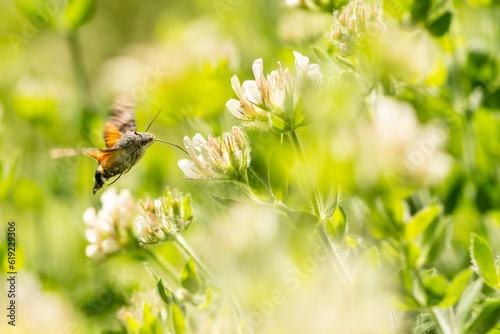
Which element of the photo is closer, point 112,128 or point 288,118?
point 288,118

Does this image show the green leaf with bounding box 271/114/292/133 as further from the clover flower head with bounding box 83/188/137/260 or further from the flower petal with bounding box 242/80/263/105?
the clover flower head with bounding box 83/188/137/260

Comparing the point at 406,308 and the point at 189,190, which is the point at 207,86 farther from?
the point at 406,308

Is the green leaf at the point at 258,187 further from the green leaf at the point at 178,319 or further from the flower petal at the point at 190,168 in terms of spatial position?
the green leaf at the point at 178,319

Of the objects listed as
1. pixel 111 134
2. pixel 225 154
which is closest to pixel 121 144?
pixel 111 134

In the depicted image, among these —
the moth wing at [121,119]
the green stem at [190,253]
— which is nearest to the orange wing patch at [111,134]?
the moth wing at [121,119]

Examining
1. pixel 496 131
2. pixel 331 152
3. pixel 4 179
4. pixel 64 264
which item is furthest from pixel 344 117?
pixel 64 264

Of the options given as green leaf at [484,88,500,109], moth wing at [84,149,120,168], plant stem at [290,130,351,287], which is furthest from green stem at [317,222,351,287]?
green leaf at [484,88,500,109]

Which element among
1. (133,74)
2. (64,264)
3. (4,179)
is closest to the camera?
(4,179)
